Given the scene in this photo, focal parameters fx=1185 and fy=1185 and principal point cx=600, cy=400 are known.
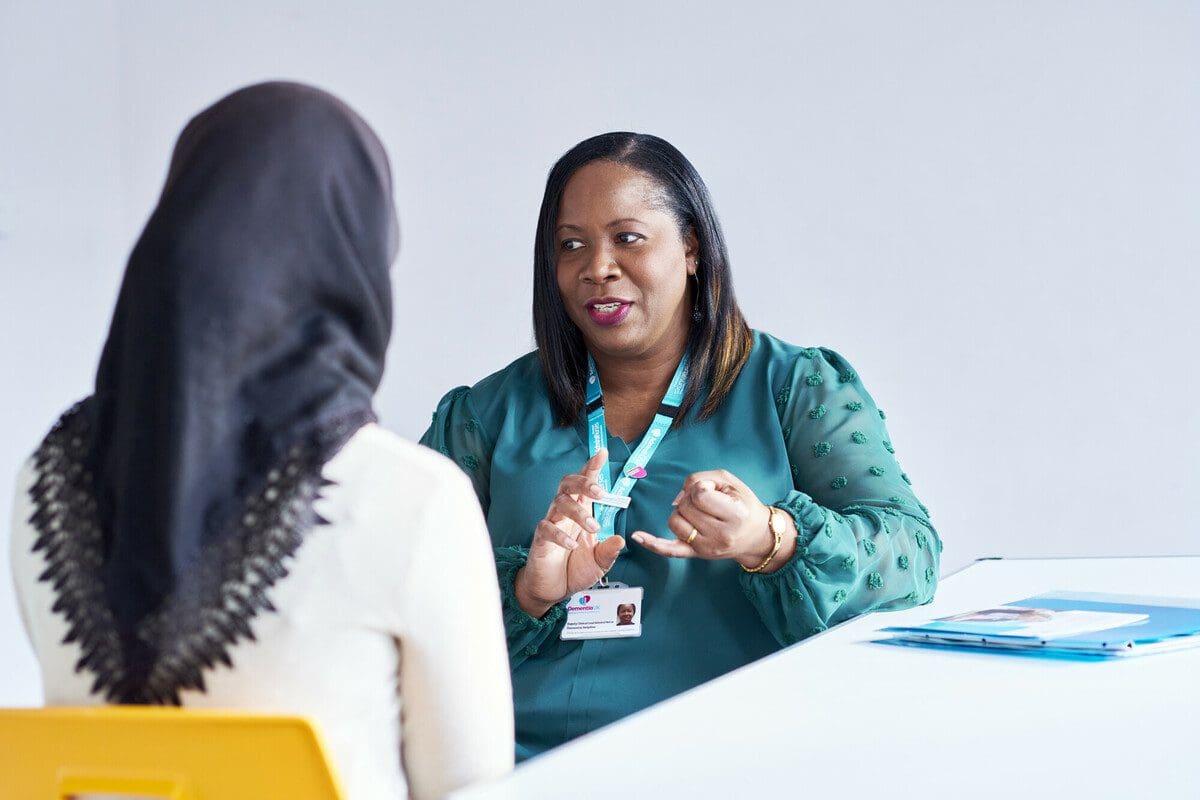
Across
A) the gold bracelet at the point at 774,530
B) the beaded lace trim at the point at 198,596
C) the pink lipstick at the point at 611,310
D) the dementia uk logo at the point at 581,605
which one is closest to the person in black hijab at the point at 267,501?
the beaded lace trim at the point at 198,596

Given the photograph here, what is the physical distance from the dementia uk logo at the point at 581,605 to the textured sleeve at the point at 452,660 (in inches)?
38.9

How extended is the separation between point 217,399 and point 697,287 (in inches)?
61.6

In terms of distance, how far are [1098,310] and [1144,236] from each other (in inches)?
10.0

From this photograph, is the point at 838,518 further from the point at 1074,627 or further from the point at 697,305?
the point at 697,305

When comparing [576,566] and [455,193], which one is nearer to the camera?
[576,566]

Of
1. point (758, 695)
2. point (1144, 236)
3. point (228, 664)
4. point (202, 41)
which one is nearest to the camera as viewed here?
point (228, 664)

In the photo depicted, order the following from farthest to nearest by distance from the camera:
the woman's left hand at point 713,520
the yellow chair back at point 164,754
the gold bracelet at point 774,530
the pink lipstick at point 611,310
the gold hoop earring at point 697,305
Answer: the gold hoop earring at point 697,305 → the pink lipstick at point 611,310 → the gold bracelet at point 774,530 → the woman's left hand at point 713,520 → the yellow chair back at point 164,754

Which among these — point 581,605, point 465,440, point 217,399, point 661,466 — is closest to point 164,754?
point 217,399

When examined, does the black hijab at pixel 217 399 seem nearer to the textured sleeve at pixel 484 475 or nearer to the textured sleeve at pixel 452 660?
the textured sleeve at pixel 452 660

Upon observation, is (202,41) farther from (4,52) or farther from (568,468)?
(568,468)

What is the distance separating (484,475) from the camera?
2295 mm

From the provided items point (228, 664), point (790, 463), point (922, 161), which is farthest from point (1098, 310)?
point (228, 664)

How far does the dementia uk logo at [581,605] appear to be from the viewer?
1.99 meters

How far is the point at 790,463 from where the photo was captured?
216 centimetres
